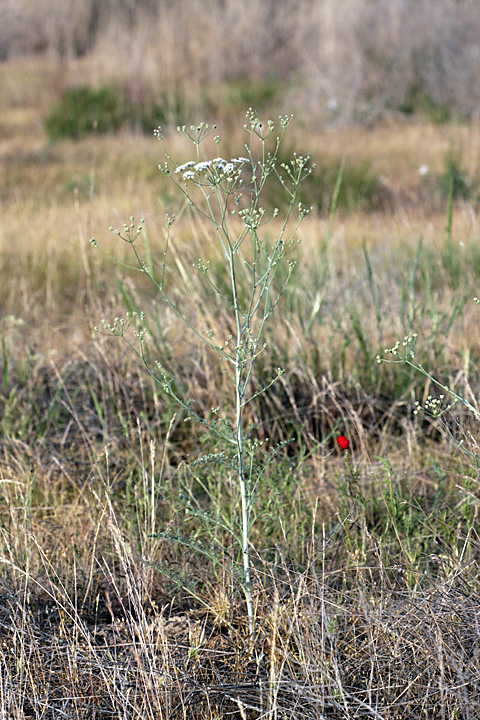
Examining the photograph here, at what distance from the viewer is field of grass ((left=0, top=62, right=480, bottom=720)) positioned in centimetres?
119

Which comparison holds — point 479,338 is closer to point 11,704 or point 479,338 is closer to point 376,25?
point 11,704

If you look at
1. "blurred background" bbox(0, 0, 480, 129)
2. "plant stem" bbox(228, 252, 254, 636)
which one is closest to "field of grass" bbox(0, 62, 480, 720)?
"plant stem" bbox(228, 252, 254, 636)

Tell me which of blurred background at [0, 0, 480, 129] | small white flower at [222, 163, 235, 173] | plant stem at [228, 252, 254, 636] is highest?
blurred background at [0, 0, 480, 129]

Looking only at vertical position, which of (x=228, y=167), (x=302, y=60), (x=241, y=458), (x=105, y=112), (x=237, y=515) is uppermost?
(x=302, y=60)

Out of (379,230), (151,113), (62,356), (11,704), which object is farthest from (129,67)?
(11,704)

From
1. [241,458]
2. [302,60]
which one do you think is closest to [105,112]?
[302,60]

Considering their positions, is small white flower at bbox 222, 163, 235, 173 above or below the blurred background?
below

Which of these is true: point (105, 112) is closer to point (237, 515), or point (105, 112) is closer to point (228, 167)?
point (237, 515)

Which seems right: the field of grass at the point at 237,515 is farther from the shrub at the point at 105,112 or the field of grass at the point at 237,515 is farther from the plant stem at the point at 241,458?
the shrub at the point at 105,112

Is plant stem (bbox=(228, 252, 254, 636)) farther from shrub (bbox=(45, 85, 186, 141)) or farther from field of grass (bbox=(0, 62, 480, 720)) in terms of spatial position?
shrub (bbox=(45, 85, 186, 141))

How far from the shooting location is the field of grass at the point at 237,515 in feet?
3.89

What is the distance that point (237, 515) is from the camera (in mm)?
1709

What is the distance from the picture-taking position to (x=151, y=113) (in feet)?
26.6

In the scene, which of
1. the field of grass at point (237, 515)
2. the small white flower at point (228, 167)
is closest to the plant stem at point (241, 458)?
the field of grass at point (237, 515)
